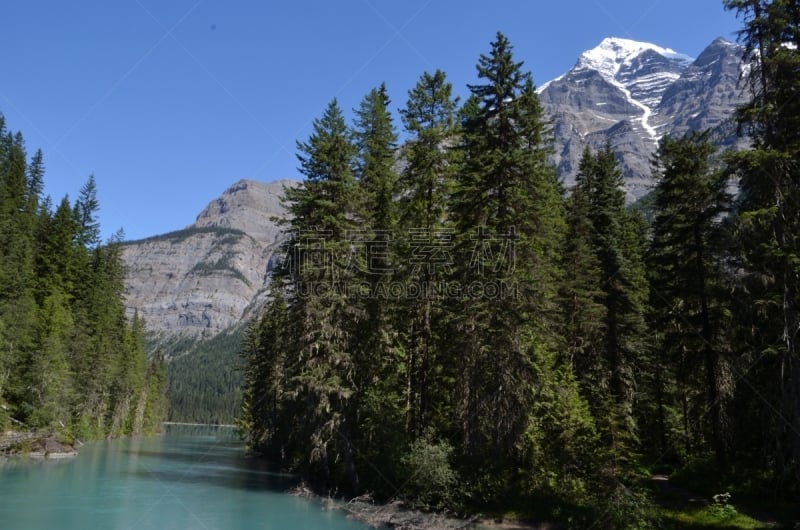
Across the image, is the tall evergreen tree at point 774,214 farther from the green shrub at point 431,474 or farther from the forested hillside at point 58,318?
the forested hillside at point 58,318

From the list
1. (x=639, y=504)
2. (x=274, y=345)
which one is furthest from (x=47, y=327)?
(x=639, y=504)

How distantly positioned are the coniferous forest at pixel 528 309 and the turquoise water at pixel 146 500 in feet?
Answer: 12.3

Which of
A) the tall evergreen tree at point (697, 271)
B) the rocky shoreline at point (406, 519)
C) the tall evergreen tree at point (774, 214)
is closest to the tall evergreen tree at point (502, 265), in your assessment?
the rocky shoreline at point (406, 519)

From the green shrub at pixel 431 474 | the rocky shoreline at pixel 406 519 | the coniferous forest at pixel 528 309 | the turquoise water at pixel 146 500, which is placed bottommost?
the turquoise water at pixel 146 500

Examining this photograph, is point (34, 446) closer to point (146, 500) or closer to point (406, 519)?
point (146, 500)

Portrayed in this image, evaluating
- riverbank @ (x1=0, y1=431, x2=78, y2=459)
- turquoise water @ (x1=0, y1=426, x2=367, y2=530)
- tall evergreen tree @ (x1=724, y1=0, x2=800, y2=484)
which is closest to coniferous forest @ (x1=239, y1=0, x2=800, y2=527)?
tall evergreen tree @ (x1=724, y1=0, x2=800, y2=484)

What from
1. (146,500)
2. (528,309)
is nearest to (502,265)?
(528,309)

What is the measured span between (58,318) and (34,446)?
12.0 meters

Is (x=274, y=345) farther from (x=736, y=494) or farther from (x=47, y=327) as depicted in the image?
(x=736, y=494)

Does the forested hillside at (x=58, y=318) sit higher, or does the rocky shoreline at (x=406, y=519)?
the forested hillside at (x=58, y=318)

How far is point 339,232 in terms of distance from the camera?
31281 mm

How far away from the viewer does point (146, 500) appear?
29.4 meters

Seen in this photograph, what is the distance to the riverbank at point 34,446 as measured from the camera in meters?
44.9

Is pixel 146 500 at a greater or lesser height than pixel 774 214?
lesser
